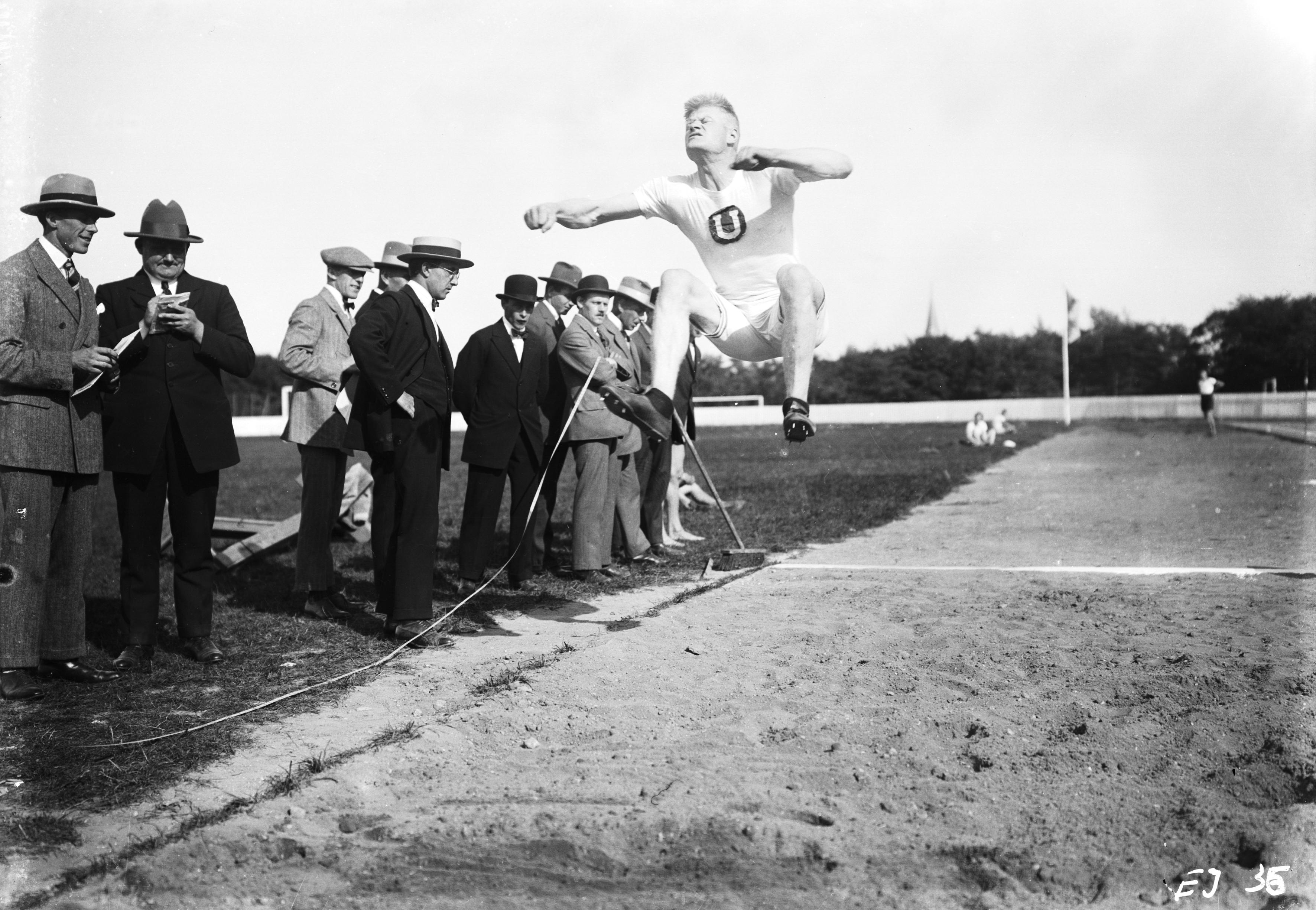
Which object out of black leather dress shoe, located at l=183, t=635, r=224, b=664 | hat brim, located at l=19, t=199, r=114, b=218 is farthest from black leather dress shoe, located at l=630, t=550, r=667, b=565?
hat brim, located at l=19, t=199, r=114, b=218

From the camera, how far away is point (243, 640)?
606 centimetres

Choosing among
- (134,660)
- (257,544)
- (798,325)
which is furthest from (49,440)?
(257,544)

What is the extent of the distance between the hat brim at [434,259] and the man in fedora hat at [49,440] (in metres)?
1.44

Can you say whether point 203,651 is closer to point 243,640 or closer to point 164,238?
point 243,640

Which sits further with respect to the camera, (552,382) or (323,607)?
(552,382)

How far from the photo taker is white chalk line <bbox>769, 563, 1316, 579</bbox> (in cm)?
736

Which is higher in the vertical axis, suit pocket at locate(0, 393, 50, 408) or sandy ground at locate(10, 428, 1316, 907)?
suit pocket at locate(0, 393, 50, 408)

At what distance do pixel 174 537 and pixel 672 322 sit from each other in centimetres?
258

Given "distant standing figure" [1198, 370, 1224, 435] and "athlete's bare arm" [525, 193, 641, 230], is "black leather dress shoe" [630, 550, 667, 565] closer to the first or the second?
"athlete's bare arm" [525, 193, 641, 230]

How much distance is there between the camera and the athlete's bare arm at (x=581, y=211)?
5.84 meters

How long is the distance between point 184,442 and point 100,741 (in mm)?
1688

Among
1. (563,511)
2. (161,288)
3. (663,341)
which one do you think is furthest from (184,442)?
(563,511)

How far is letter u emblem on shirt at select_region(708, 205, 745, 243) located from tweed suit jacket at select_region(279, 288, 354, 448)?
2487 mm

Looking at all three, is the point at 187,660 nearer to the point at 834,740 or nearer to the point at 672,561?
the point at 834,740
